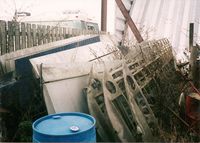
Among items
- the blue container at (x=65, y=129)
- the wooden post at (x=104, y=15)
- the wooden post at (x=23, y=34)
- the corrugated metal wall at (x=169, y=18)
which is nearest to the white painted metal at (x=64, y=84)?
the blue container at (x=65, y=129)

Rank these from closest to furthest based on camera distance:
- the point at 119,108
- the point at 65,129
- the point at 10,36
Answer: the point at 65,129, the point at 119,108, the point at 10,36

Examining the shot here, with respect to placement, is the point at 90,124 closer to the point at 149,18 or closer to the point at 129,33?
the point at 129,33

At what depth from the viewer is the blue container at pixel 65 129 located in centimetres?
224

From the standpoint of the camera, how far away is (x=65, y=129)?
7.68 ft

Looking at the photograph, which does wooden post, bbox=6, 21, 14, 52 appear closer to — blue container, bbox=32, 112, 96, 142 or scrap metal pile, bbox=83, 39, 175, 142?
scrap metal pile, bbox=83, 39, 175, 142

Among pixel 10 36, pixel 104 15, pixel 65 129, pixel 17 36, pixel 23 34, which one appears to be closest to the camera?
pixel 65 129

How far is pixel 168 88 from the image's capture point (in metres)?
4.11

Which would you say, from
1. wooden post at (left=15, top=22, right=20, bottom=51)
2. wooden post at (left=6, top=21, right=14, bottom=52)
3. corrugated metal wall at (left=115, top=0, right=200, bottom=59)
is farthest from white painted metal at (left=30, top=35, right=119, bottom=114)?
corrugated metal wall at (left=115, top=0, right=200, bottom=59)

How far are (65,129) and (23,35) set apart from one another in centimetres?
396

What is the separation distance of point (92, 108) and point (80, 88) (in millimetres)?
452

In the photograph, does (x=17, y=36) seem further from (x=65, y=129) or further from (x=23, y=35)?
(x=65, y=129)

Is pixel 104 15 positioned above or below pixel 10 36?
above

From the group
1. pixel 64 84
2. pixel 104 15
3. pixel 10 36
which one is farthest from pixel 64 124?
pixel 104 15

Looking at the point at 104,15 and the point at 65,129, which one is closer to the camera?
the point at 65,129
